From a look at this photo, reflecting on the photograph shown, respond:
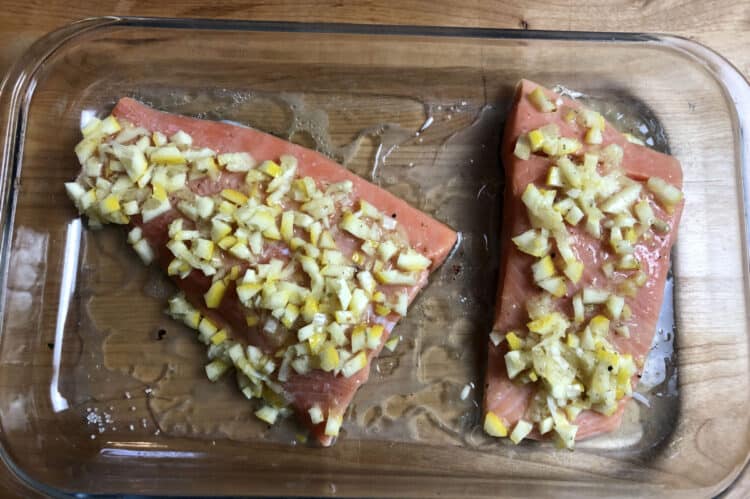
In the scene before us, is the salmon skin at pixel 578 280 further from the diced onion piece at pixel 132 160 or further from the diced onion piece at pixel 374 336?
the diced onion piece at pixel 132 160

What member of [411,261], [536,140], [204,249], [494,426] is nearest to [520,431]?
[494,426]

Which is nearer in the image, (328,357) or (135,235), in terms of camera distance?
(328,357)

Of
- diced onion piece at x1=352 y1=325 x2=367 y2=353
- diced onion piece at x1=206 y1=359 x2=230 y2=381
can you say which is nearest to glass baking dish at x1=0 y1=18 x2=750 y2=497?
diced onion piece at x1=206 y1=359 x2=230 y2=381

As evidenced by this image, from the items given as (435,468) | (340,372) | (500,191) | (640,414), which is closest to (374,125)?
(500,191)

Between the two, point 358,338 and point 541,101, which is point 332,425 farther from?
point 541,101

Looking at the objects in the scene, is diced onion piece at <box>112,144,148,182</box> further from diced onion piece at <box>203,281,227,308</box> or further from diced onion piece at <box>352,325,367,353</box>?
diced onion piece at <box>352,325,367,353</box>

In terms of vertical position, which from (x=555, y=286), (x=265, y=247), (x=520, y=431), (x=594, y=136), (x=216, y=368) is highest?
(x=594, y=136)

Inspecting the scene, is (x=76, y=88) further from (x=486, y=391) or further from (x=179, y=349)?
(x=486, y=391)

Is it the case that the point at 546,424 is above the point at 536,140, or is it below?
below
